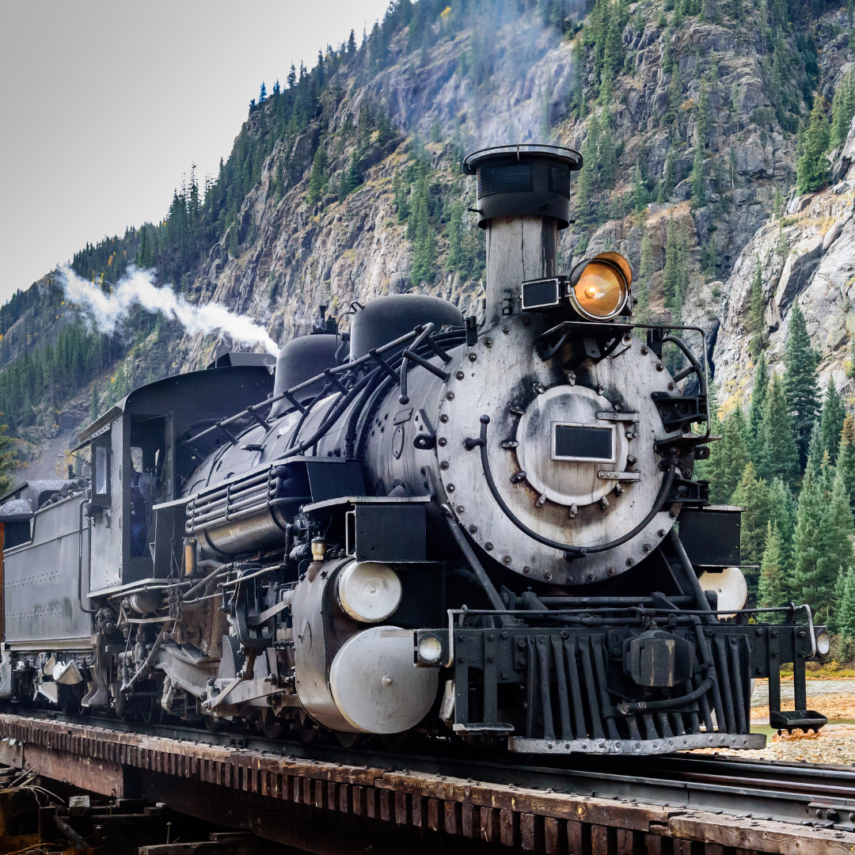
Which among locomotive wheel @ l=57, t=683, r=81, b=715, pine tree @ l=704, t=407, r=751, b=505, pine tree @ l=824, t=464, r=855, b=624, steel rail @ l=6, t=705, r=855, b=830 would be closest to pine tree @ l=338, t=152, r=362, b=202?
pine tree @ l=704, t=407, r=751, b=505

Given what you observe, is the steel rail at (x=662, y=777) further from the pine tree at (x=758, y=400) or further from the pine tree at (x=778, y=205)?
the pine tree at (x=778, y=205)

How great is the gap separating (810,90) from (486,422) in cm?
14175

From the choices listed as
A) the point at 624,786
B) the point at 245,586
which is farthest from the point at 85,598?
the point at 624,786

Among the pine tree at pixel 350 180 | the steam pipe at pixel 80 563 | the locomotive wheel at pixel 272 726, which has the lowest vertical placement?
the locomotive wheel at pixel 272 726

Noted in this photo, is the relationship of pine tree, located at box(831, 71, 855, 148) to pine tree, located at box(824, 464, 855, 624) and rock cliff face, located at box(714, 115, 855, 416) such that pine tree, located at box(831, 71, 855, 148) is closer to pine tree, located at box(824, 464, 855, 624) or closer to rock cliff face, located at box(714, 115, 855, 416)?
rock cliff face, located at box(714, 115, 855, 416)

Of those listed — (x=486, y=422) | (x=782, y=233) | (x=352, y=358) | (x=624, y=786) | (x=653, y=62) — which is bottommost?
(x=624, y=786)

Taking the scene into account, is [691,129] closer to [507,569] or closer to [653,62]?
[653,62]

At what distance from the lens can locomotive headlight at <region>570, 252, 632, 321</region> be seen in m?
8.34

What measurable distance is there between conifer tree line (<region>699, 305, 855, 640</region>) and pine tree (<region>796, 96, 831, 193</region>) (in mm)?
21078

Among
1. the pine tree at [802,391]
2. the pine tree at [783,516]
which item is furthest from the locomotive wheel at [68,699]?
the pine tree at [802,391]

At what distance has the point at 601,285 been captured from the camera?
8.46 metres

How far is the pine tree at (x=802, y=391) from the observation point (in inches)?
3118

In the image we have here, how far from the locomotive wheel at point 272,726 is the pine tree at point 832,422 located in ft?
215

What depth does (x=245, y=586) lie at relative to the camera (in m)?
9.92
